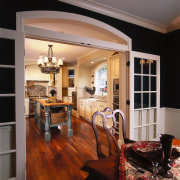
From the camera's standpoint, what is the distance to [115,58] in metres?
3.75

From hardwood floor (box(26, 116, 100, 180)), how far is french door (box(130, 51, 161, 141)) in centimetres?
114

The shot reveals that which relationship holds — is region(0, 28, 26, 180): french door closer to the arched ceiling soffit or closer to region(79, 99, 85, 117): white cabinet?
the arched ceiling soffit

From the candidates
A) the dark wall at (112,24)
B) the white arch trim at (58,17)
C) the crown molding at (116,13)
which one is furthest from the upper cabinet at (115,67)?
the white arch trim at (58,17)

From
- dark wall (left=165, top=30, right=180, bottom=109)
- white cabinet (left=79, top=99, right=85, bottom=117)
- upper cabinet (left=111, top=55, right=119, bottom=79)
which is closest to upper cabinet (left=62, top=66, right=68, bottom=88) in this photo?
white cabinet (left=79, top=99, right=85, bottom=117)

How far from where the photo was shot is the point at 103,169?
841 millimetres

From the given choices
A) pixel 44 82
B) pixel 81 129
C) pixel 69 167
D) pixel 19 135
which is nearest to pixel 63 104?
pixel 81 129

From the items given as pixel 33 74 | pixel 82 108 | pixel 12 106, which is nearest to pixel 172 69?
pixel 12 106

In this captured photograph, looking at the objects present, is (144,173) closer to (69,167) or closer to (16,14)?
(69,167)

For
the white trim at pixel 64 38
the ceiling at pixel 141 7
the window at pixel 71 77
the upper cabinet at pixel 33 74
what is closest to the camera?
the white trim at pixel 64 38

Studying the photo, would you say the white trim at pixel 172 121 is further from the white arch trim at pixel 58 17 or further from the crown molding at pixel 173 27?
the white arch trim at pixel 58 17

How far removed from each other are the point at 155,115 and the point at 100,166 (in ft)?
8.61

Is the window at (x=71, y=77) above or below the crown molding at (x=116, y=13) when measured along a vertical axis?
below

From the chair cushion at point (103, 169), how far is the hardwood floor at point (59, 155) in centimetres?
128

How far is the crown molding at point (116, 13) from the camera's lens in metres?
2.08
